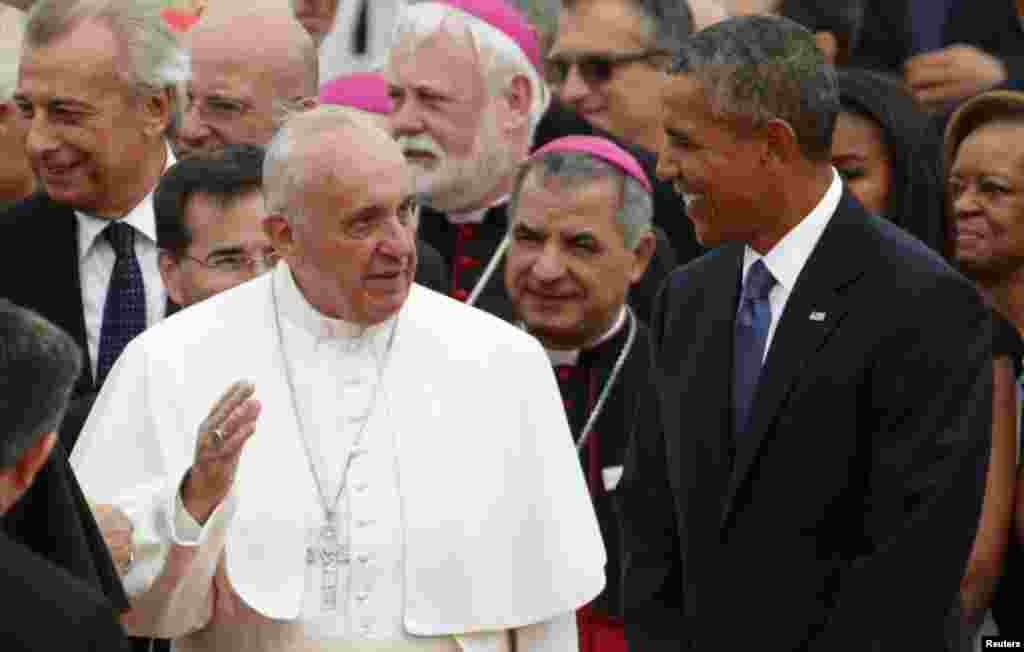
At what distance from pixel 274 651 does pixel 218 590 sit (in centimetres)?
18

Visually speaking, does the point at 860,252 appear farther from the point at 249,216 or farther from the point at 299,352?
the point at 249,216

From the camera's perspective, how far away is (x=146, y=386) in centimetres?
574

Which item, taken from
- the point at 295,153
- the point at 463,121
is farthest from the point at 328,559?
the point at 463,121

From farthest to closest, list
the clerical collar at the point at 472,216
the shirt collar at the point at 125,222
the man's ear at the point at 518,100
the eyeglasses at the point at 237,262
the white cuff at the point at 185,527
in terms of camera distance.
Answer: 1. the man's ear at the point at 518,100
2. the clerical collar at the point at 472,216
3. the shirt collar at the point at 125,222
4. the eyeglasses at the point at 237,262
5. the white cuff at the point at 185,527

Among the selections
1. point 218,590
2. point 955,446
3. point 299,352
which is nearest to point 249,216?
point 299,352

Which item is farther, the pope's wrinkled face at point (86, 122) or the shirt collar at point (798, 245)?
the pope's wrinkled face at point (86, 122)

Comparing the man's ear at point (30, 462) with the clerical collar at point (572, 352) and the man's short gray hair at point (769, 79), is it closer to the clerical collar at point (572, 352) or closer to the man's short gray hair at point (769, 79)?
the man's short gray hair at point (769, 79)

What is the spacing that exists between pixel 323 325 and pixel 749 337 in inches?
39.2

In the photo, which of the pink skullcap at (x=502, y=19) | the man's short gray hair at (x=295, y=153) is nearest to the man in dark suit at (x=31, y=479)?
the man's short gray hair at (x=295, y=153)

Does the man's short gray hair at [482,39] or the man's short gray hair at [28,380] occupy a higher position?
the man's short gray hair at [28,380]

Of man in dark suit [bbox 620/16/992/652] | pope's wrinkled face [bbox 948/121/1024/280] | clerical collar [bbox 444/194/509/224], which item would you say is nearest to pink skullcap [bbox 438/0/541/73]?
clerical collar [bbox 444/194/509/224]

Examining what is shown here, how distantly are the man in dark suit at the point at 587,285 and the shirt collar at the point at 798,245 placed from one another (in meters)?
1.33

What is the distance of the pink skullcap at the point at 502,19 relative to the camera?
27.2 feet

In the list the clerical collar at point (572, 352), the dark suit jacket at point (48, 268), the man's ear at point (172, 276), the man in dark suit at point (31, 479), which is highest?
the man in dark suit at point (31, 479)
